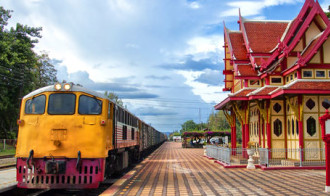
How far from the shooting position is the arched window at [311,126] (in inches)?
655

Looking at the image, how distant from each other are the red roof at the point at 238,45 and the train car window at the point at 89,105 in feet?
50.5

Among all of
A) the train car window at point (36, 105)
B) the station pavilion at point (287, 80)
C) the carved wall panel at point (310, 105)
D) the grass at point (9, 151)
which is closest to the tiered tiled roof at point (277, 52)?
the station pavilion at point (287, 80)

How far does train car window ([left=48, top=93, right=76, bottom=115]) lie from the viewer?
959cm

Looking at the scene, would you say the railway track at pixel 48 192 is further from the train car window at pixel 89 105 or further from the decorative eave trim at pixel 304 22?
the decorative eave trim at pixel 304 22

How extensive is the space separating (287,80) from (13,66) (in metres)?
27.2

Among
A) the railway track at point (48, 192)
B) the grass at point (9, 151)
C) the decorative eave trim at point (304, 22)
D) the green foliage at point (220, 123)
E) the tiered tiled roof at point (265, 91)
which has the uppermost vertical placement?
the decorative eave trim at point (304, 22)

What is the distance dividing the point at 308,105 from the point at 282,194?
9086 millimetres

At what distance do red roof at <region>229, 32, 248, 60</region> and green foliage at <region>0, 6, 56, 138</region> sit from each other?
19589 millimetres

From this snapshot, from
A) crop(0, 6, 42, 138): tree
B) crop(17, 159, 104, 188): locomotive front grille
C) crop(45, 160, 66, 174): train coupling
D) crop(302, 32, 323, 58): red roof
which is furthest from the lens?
crop(0, 6, 42, 138): tree

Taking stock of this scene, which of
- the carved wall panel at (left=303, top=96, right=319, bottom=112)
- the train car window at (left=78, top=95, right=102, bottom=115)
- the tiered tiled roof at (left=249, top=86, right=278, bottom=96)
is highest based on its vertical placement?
the tiered tiled roof at (left=249, top=86, right=278, bottom=96)

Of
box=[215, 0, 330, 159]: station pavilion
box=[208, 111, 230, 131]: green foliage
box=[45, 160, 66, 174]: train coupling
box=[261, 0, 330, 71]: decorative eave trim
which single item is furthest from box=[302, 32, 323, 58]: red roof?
box=[208, 111, 230, 131]: green foliage

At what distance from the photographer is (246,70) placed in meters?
22.0

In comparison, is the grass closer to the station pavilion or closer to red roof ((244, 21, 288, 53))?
the station pavilion

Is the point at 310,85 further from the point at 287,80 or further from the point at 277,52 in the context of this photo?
the point at 277,52
